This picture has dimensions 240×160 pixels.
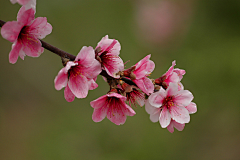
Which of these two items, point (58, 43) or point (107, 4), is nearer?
point (58, 43)

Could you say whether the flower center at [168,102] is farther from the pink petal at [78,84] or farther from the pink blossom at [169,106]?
the pink petal at [78,84]

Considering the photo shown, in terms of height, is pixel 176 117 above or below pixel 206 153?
above

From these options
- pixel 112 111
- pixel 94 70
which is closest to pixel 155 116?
pixel 112 111

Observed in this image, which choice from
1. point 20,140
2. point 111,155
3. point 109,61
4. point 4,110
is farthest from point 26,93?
point 109,61

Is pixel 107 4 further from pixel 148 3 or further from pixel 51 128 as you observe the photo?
pixel 51 128

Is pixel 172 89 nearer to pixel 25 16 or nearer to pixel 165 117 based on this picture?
pixel 165 117

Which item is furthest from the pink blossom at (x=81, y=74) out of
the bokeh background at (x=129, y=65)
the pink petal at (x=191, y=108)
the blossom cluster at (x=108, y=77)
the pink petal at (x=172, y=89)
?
the bokeh background at (x=129, y=65)
